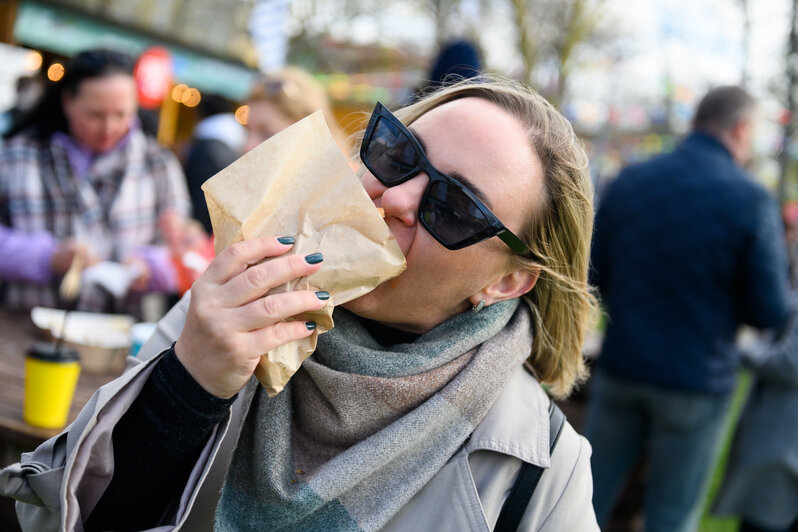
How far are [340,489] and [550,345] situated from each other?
2.04ft

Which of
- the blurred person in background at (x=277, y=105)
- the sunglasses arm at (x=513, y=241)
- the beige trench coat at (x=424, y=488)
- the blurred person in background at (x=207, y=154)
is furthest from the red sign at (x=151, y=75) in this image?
the sunglasses arm at (x=513, y=241)

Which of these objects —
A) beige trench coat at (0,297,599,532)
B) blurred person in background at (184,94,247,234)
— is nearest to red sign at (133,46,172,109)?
blurred person in background at (184,94,247,234)

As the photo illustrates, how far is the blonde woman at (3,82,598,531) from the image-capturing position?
1203 millimetres

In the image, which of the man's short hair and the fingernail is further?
the man's short hair

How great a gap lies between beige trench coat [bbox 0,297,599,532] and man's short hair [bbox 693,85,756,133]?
8.15 ft

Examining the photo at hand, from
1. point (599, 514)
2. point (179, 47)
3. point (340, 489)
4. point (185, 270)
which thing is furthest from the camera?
point (179, 47)

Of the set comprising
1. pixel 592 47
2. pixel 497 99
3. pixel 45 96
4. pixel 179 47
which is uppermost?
pixel 497 99

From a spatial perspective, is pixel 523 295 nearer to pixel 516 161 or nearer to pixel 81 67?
pixel 516 161

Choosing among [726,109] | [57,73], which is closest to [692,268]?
[726,109]

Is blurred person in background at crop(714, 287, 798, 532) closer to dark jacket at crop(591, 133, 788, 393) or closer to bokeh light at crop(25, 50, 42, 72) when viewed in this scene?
dark jacket at crop(591, 133, 788, 393)

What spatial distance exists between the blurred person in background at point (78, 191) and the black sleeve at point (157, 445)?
74.6 inches

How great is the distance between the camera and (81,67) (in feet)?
10.4

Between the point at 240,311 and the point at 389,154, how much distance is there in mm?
516

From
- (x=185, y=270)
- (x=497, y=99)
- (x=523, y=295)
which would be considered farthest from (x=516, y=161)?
(x=185, y=270)
